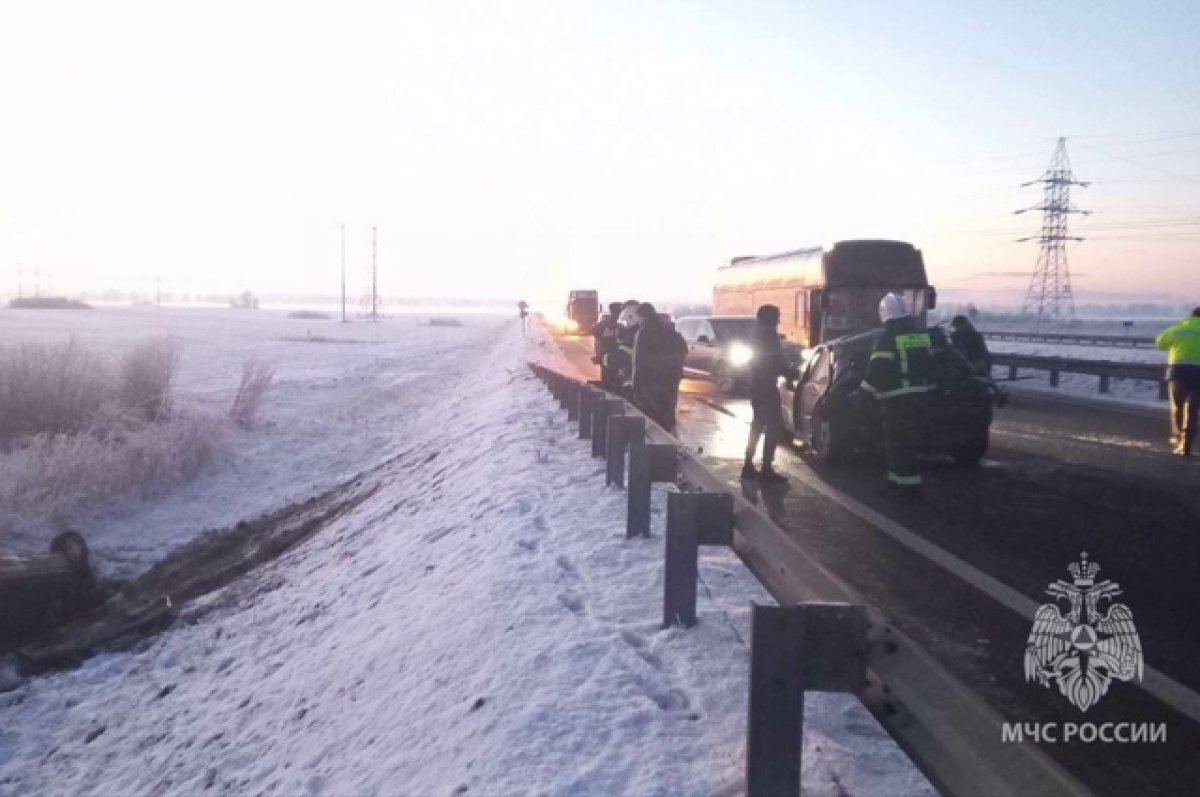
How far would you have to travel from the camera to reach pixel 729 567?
6191 mm

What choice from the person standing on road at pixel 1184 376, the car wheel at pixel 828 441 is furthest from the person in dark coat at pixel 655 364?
the person standing on road at pixel 1184 376

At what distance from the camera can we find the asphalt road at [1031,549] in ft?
14.5

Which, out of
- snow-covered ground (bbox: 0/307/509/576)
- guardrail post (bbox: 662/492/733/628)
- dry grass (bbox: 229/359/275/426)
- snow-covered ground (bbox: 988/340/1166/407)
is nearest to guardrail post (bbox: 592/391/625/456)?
guardrail post (bbox: 662/492/733/628)

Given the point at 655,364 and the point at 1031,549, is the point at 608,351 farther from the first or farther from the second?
the point at 1031,549

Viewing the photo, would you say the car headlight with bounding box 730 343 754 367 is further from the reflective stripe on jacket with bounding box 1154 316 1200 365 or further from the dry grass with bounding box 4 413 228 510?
the dry grass with bounding box 4 413 228 510

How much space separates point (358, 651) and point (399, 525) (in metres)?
4.29

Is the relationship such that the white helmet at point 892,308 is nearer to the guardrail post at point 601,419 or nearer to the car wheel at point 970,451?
the guardrail post at point 601,419

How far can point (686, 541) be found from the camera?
200 inches

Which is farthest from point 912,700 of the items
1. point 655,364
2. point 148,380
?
point 148,380

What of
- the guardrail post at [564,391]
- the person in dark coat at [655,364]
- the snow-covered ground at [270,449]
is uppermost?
the person in dark coat at [655,364]

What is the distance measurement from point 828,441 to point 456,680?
7676 millimetres

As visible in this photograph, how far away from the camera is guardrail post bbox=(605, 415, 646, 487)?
8.41m

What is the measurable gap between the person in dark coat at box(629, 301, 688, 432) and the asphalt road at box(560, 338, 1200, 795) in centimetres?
120

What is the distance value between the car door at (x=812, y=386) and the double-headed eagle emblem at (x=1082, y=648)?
5.88 meters
